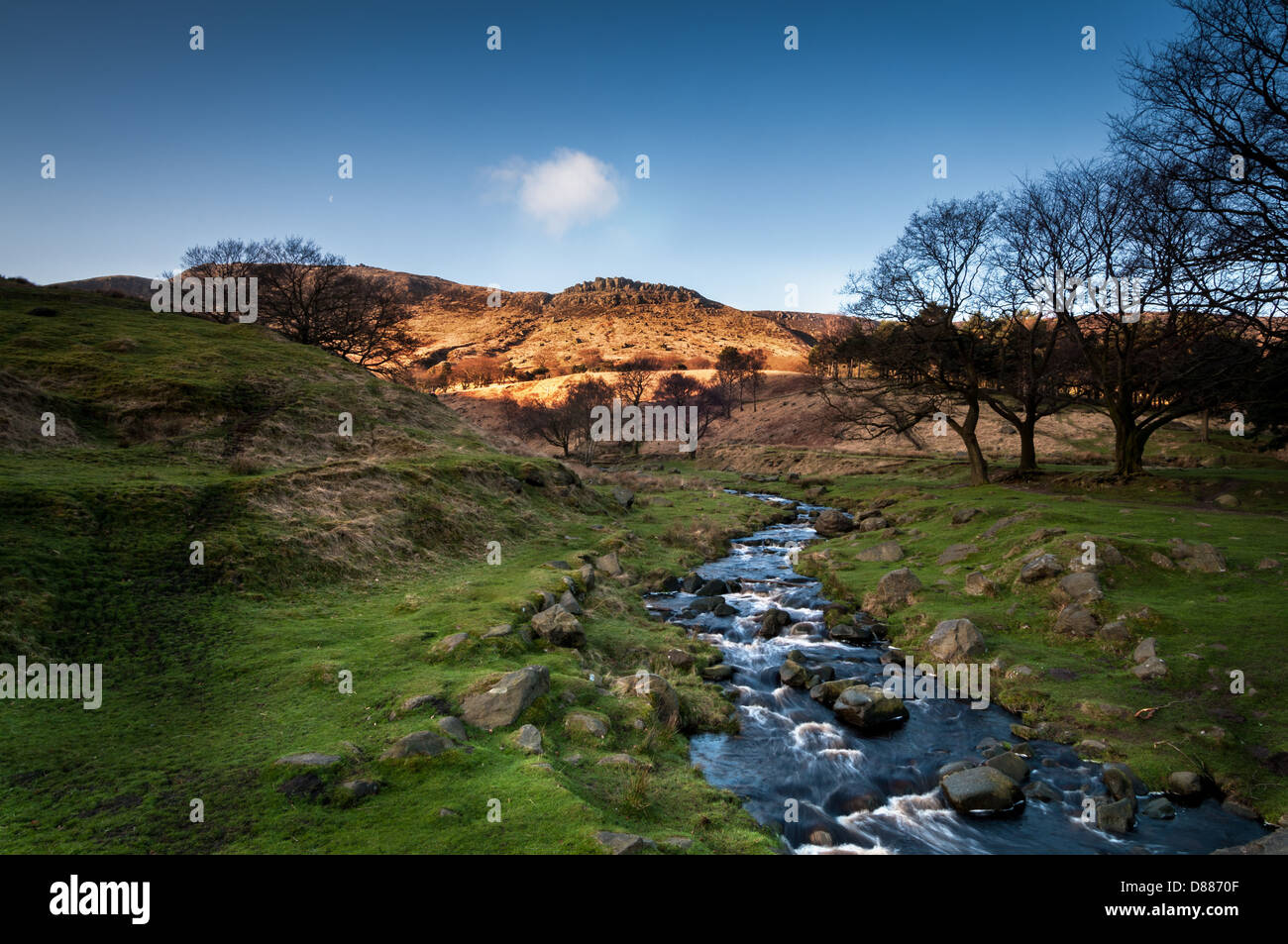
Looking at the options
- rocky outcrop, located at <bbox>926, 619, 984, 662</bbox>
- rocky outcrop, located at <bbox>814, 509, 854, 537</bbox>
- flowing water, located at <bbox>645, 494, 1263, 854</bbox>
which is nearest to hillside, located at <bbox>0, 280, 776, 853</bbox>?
flowing water, located at <bbox>645, 494, 1263, 854</bbox>

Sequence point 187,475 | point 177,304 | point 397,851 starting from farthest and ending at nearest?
point 177,304, point 187,475, point 397,851

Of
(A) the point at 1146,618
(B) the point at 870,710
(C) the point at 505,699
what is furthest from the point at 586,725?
(A) the point at 1146,618

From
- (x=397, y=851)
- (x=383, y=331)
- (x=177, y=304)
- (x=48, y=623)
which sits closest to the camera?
(x=397, y=851)

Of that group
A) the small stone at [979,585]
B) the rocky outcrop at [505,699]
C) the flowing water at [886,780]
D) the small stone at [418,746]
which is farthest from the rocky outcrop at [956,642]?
the small stone at [418,746]

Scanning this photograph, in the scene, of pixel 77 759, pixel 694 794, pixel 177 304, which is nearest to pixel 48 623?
pixel 77 759

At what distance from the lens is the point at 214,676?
887cm

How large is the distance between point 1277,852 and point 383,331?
5288 centimetres

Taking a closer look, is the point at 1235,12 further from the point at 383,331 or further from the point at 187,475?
the point at 383,331

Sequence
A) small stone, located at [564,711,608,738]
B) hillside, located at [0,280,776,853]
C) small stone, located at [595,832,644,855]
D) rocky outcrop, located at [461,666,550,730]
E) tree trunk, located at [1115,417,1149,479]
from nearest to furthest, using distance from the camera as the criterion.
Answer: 1. small stone, located at [595,832,644,855]
2. hillside, located at [0,280,776,853]
3. rocky outcrop, located at [461,666,550,730]
4. small stone, located at [564,711,608,738]
5. tree trunk, located at [1115,417,1149,479]

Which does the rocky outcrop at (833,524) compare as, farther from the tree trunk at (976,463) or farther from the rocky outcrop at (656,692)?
the rocky outcrop at (656,692)

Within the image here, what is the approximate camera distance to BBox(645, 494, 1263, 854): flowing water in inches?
318

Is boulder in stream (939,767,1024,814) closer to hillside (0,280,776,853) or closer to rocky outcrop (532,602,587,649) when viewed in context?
hillside (0,280,776,853)

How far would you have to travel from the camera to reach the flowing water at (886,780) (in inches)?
318

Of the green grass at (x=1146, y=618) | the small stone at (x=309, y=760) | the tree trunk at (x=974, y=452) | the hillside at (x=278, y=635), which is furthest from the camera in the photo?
the tree trunk at (x=974, y=452)
